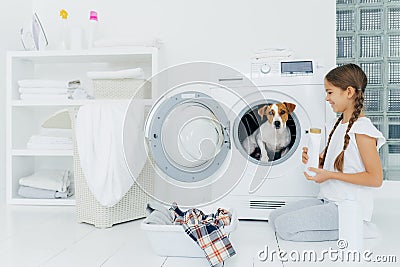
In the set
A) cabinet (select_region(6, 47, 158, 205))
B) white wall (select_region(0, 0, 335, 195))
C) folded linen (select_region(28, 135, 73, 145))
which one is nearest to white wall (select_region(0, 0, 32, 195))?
white wall (select_region(0, 0, 335, 195))

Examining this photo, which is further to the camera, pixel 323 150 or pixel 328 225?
pixel 323 150

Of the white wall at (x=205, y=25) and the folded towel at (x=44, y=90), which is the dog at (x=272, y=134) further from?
the folded towel at (x=44, y=90)

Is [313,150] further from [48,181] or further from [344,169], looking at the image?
[48,181]

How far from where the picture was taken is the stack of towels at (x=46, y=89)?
107 inches

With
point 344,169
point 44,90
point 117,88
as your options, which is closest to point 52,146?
point 44,90

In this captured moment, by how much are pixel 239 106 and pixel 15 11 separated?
1761mm

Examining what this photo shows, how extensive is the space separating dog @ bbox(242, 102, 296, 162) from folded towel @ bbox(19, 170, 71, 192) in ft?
3.94

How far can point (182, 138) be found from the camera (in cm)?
202

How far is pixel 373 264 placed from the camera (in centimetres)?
163

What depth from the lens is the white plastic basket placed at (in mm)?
1685

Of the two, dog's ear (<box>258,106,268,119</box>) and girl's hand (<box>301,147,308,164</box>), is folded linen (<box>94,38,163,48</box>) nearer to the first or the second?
dog's ear (<box>258,106,268,119</box>)

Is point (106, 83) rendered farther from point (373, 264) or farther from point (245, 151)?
point (373, 264)

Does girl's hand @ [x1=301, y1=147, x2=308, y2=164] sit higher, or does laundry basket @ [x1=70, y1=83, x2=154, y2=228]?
girl's hand @ [x1=301, y1=147, x2=308, y2=164]

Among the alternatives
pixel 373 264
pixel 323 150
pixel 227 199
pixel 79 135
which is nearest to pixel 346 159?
pixel 323 150
